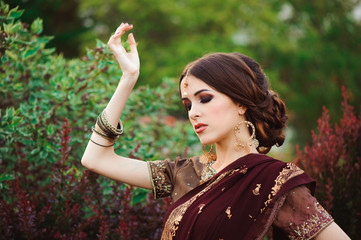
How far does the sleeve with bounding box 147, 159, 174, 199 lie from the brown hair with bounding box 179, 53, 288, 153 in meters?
0.57

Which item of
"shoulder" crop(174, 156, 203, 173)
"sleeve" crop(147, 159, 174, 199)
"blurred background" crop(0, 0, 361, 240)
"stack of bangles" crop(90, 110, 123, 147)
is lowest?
"blurred background" crop(0, 0, 361, 240)

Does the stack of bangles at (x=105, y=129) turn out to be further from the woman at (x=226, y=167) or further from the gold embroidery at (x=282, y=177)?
the gold embroidery at (x=282, y=177)

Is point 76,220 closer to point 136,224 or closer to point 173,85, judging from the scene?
point 136,224

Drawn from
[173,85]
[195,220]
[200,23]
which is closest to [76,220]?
[195,220]

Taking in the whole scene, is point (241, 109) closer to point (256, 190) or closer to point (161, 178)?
point (256, 190)

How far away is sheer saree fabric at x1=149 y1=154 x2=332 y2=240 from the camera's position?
6.68 feet

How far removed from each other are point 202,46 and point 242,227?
42.4 ft

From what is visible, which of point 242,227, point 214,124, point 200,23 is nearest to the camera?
point 242,227

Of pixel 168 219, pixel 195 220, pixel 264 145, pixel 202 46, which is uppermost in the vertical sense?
pixel 264 145

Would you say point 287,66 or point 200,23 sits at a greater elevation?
point 200,23

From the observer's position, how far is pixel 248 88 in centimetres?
233

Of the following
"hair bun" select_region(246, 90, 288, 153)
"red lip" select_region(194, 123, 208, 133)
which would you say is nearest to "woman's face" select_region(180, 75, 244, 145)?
"red lip" select_region(194, 123, 208, 133)

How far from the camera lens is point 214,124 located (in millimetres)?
2283

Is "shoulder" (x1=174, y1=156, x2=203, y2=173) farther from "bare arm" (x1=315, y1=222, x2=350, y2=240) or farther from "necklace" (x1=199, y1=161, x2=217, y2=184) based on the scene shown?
"bare arm" (x1=315, y1=222, x2=350, y2=240)
